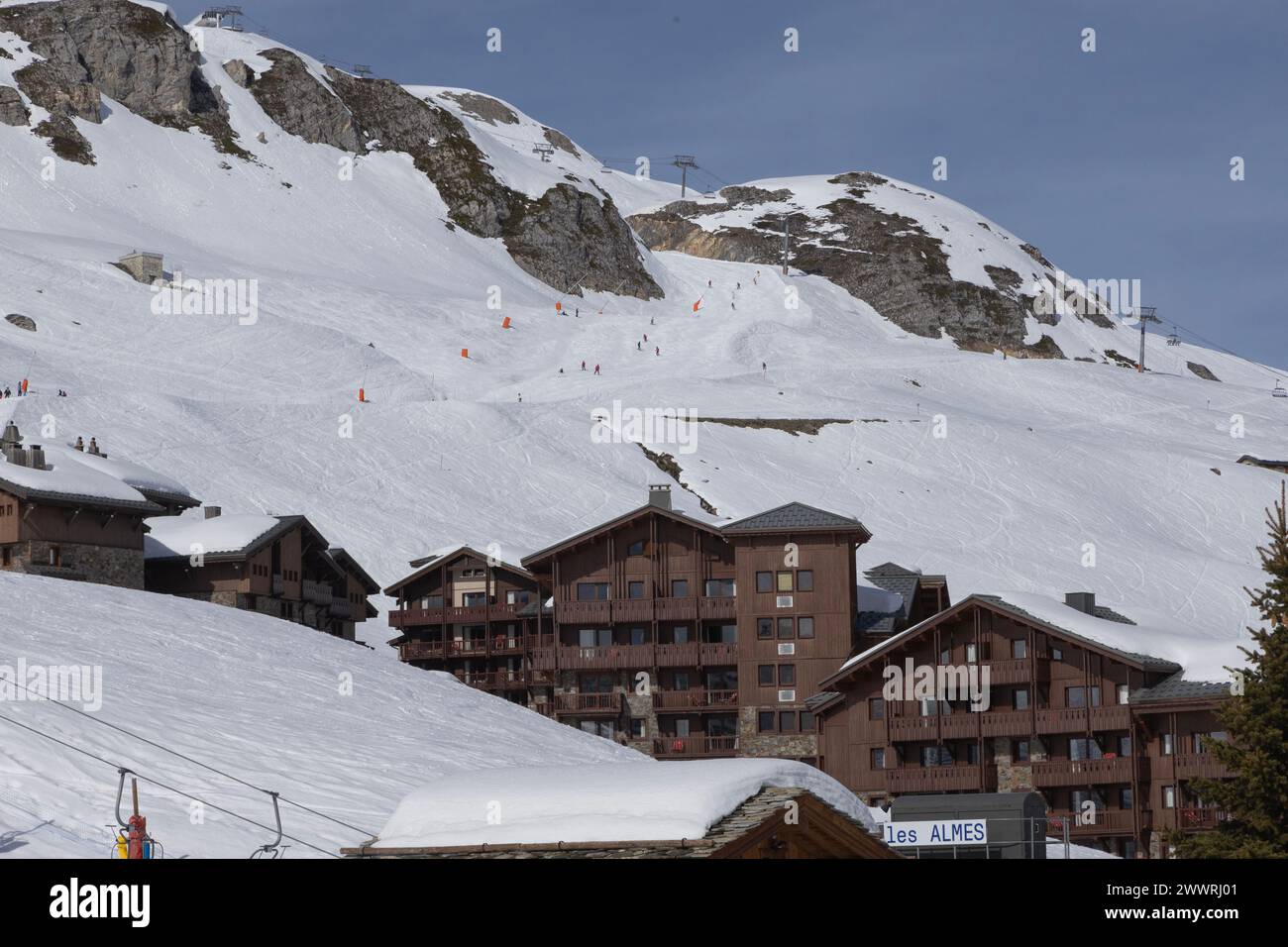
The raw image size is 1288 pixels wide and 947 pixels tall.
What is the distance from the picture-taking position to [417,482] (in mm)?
94188

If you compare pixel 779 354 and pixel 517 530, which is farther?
pixel 779 354


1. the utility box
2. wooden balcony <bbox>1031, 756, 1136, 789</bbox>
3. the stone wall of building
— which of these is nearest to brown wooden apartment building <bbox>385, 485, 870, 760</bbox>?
wooden balcony <bbox>1031, 756, 1136, 789</bbox>

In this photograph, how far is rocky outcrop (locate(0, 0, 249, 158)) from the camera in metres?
170

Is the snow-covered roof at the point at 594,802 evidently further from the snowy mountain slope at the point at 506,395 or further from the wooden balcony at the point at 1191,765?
the snowy mountain slope at the point at 506,395

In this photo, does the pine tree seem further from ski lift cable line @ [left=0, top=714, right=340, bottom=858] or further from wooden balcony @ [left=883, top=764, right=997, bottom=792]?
wooden balcony @ [left=883, top=764, right=997, bottom=792]

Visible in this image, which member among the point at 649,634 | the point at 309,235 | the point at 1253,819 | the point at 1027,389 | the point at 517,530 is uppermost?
the point at 309,235

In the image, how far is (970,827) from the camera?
28.6 meters

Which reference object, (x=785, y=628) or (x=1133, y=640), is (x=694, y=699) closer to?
(x=785, y=628)

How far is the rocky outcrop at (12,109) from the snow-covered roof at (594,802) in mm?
155811

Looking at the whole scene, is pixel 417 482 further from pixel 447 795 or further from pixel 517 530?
pixel 447 795

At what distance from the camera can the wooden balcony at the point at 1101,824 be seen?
50.1m

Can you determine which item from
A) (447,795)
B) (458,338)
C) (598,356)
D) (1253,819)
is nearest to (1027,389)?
(598,356)

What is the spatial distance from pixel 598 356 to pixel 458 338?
10538 millimetres
